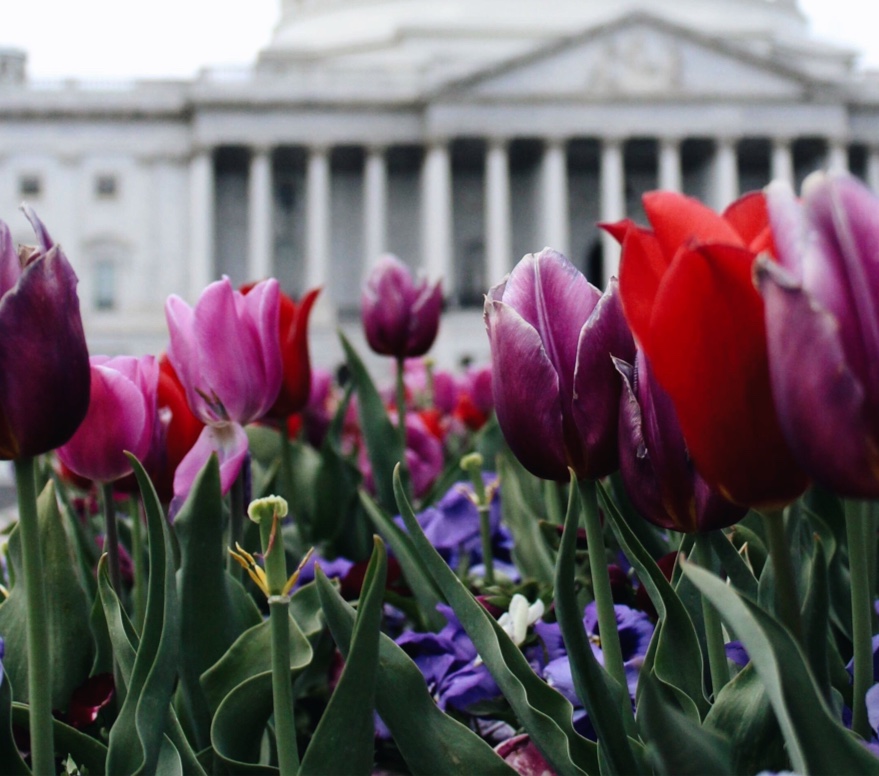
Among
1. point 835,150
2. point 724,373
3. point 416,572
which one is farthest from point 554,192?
point 724,373

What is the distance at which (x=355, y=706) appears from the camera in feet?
3.15

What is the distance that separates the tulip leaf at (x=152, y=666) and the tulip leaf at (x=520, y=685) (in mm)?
267

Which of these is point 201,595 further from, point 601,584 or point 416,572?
point 601,584

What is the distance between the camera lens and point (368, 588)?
→ 38.8 inches

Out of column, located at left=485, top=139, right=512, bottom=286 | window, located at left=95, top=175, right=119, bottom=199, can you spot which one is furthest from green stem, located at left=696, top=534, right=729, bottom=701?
window, located at left=95, top=175, right=119, bottom=199

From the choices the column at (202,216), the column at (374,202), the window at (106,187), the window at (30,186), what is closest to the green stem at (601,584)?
the column at (374,202)

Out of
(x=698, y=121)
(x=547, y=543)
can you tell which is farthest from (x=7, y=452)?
(x=698, y=121)

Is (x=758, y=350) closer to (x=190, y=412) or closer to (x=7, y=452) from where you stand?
(x=7, y=452)

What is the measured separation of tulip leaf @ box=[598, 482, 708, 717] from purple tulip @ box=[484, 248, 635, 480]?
13 cm

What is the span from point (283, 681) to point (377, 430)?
1.61 metres

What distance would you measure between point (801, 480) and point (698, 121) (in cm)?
3605

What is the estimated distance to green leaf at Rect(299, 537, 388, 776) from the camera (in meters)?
0.94

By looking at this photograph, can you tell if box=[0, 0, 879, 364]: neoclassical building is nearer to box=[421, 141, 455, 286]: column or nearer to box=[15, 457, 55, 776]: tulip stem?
box=[421, 141, 455, 286]: column

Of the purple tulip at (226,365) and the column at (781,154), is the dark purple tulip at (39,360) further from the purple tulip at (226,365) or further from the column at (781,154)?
the column at (781,154)
